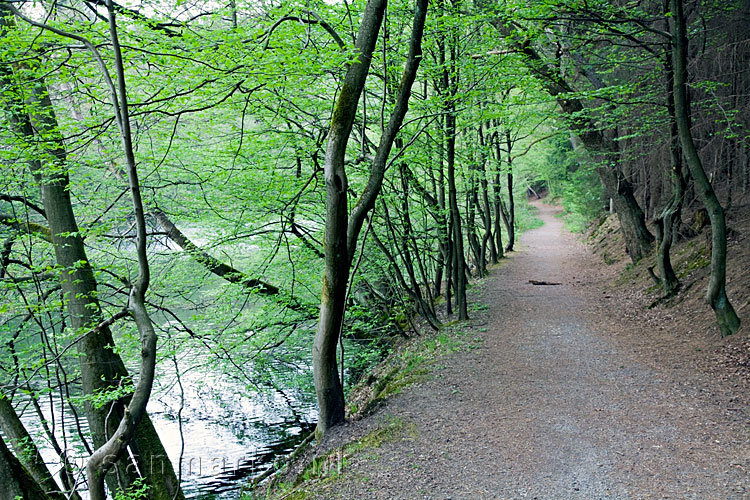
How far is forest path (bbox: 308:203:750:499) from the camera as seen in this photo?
4.51 metres

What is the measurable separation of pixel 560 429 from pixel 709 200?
4261 mm

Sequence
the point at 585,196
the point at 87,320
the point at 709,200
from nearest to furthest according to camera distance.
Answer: the point at 87,320, the point at 709,200, the point at 585,196

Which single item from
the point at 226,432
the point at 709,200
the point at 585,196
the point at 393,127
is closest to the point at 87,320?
the point at 393,127

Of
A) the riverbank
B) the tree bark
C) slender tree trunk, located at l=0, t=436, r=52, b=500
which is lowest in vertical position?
the riverbank

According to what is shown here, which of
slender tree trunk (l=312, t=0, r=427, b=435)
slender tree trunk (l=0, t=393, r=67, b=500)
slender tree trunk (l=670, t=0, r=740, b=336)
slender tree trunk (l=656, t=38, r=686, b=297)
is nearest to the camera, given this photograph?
slender tree trunk (l=312, t=0, r=427, b=435)

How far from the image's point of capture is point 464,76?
10648 millimetres

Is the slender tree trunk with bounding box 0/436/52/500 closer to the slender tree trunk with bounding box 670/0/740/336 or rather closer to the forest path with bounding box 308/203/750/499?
the forest path with bounding box 308/203/750/499

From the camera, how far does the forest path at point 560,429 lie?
451 centimetres

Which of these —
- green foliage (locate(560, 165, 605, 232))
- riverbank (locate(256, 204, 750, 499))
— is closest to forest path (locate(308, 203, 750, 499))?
riverbank (locate(256, 204, 750, 499))

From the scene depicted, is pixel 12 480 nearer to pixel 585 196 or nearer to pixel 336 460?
pixel 336 460

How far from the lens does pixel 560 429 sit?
559 centimetres

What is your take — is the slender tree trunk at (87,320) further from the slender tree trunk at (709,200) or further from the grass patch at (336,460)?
the slender tree trunk at (709,200)

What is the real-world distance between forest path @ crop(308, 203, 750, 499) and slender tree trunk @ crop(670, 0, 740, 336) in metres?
1.00

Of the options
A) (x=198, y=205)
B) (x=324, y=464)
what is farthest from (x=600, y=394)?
(x=198, y=205)
